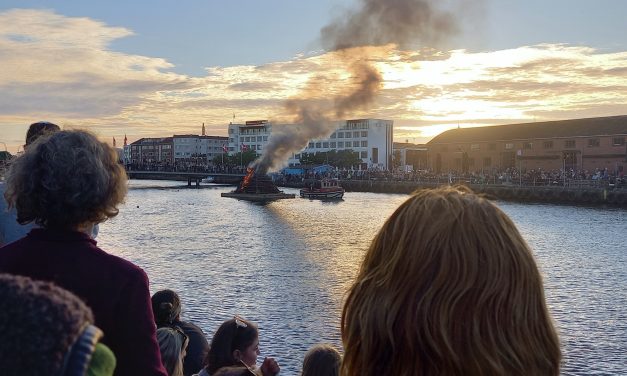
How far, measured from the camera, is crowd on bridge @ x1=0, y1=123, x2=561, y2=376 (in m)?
1.42

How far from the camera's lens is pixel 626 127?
7769cm

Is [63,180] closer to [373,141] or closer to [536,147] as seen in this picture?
[536,147]

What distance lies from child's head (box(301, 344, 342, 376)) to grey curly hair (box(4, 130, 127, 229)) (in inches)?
84.2

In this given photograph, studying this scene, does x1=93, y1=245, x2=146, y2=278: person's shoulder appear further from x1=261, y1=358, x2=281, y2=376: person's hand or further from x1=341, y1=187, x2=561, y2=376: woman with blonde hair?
x1=261, y1=358, x2=281, y2=376: person's hand

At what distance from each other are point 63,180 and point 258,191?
69.8 meters

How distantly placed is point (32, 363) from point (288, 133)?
261 ft

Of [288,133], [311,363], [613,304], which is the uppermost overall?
[288,133]

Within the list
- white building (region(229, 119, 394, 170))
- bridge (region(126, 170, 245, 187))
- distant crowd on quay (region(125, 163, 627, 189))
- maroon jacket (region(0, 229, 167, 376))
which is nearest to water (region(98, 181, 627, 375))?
maroon jacket (region(0, 229, 167, 376))

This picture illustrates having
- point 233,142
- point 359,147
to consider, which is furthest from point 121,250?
point 233,142

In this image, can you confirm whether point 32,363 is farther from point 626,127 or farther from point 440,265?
point 626,127

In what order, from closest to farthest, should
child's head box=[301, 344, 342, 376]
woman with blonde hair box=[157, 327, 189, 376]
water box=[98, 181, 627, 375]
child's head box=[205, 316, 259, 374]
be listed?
child's head box=[301, 344, 342, 376], woman with blonde hair box=[157, 327, 189, 376], child's head box=[205, 316, 259, 374], water box=[98, 181, 627, 375]

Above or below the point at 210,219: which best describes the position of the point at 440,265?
above

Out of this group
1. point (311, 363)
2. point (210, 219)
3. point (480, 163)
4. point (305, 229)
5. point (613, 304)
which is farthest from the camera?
point (480, 163)

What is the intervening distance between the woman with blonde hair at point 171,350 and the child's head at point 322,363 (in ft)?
3.16
